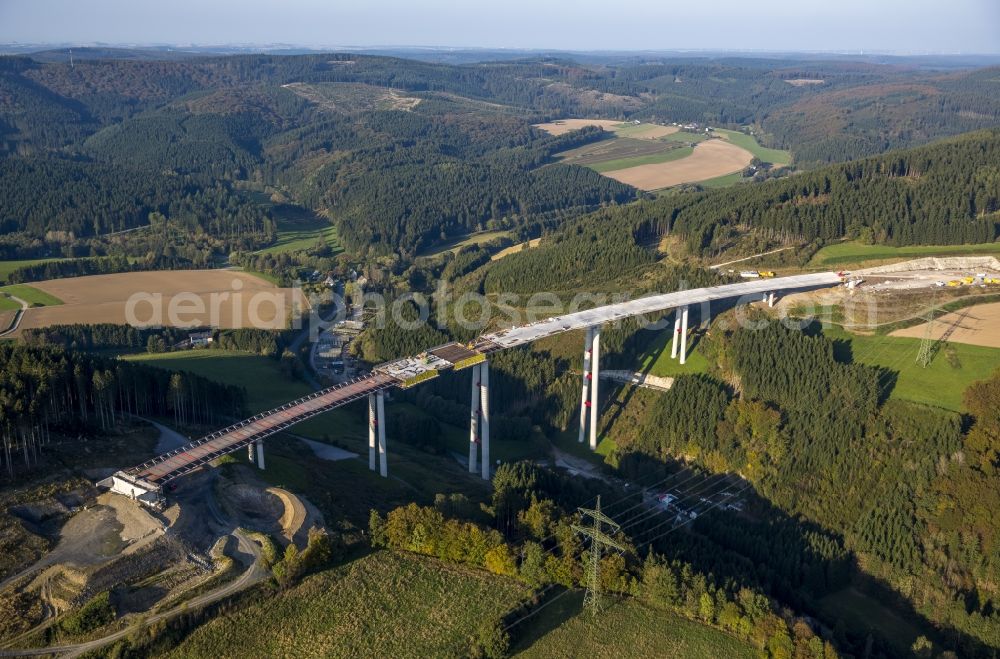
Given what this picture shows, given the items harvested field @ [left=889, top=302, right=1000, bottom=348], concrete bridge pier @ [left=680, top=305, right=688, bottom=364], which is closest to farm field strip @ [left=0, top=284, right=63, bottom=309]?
concrete bridge pier @ [left=680, top=305, right=688, bottom=364]

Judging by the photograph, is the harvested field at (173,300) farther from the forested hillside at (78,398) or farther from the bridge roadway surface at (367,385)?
the bridge roadway surface at (367,385)

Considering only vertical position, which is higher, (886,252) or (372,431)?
(886,252)

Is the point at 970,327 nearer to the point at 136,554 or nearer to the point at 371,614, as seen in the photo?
the point at 371,614

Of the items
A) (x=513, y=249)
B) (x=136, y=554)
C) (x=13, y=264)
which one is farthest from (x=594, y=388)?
(x=13, y=264)

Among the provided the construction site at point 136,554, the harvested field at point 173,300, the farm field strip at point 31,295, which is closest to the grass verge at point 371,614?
the construction site at point 136,554

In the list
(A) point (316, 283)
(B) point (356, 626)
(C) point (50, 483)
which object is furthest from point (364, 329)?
(B) point (356, 626)

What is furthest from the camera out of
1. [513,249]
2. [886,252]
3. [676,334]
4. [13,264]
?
[513,249]

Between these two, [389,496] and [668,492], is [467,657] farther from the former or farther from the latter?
[668,492]
